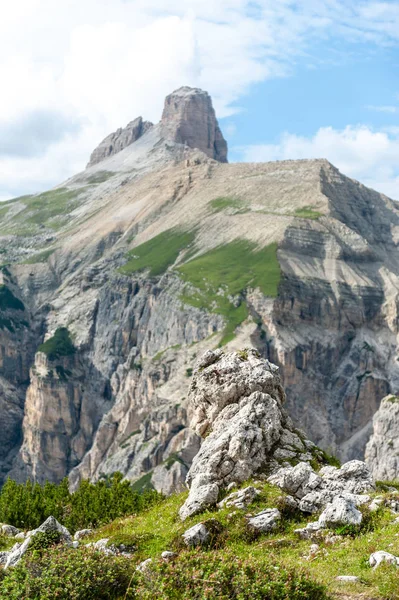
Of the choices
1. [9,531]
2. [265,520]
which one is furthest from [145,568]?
[9,531]

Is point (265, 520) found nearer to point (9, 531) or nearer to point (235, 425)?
point (235, 425)

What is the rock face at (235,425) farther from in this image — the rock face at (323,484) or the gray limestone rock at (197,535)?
the gray limestone rock at (197,535)

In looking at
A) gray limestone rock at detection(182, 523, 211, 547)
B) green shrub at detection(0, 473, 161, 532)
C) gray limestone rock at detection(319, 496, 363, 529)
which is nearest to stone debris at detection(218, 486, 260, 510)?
gray limestone rock at detection(182, 523, 211, 547)

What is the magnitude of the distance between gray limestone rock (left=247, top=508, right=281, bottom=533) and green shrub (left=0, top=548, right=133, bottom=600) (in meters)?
8.21

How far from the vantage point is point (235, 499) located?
36.1m

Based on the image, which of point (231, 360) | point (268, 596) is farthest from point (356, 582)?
point (231, 360)

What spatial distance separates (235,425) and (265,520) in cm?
1017

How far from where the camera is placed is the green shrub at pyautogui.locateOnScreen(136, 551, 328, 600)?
77.4 feet

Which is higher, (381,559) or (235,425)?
(235,425)

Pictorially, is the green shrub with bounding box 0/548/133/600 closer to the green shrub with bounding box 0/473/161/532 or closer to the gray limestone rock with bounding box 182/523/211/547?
the gray limestone rock with bounding box 182/523/211/547

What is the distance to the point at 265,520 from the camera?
33625 millimetres

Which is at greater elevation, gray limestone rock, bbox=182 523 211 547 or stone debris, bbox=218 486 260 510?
stone debris, bbox=218 486 260 510

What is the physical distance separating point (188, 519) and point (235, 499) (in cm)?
246

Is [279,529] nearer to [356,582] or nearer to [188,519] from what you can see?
[188,519]
